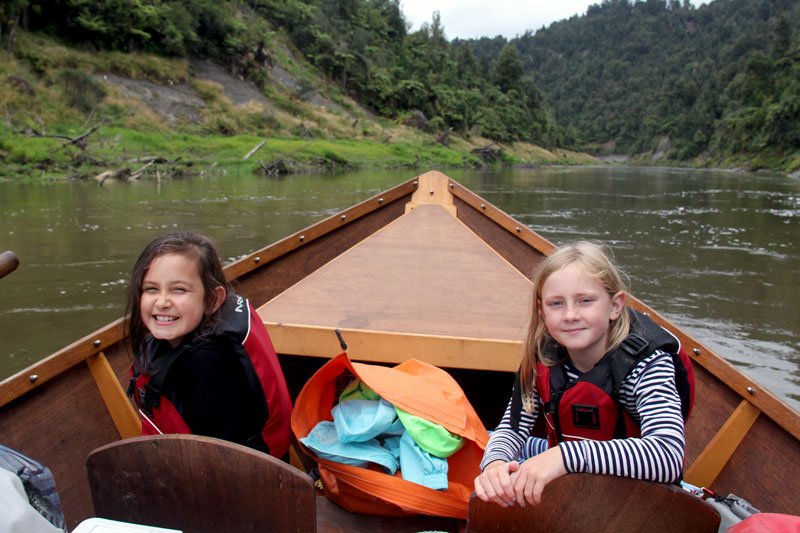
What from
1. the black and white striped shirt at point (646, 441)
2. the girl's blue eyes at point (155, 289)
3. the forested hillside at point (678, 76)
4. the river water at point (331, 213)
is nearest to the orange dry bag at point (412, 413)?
the black and white striped shirt at point (646, 441)

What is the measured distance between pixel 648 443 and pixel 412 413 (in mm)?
746

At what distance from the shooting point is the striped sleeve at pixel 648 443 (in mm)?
1357

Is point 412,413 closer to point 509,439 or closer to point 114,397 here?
point 509,439

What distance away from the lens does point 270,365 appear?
1818 millimetres

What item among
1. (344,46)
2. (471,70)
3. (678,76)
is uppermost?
(678,76)

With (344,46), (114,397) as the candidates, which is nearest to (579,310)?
(114,397)

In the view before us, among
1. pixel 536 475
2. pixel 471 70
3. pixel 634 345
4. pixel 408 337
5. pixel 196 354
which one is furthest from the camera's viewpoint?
pixel 471 70

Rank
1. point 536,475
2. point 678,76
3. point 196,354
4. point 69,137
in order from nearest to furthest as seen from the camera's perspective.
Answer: point 536,475
point 196,354
point 69,137
point 678,76

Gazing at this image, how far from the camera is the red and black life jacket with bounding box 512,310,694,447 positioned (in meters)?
1.54

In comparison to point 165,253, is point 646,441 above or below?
below

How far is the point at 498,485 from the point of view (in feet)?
4.47

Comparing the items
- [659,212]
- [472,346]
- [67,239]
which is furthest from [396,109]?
[472,346]

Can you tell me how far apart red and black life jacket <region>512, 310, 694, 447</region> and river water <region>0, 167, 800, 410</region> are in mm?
2481

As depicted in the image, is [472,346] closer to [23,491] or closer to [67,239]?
[23,491]
